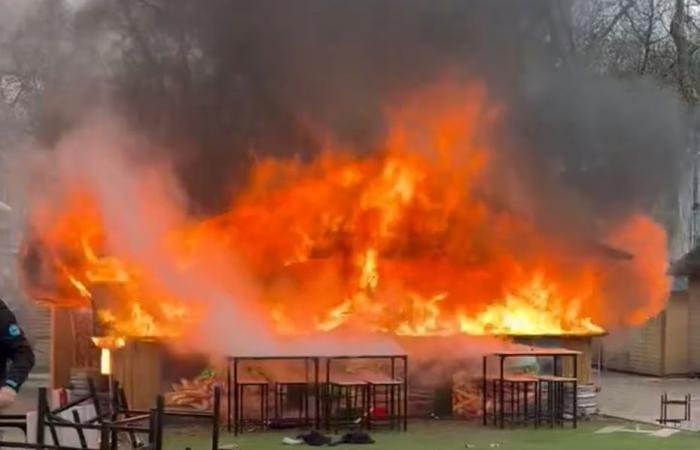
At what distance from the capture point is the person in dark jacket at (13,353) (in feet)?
17.0

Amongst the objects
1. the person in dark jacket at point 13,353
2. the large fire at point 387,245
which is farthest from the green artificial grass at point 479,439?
the person in dark jacket at point 13,353

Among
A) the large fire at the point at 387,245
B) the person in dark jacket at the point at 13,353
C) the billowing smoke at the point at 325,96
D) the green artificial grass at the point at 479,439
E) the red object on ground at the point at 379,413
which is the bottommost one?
the green artificial grass at the point at 479,439

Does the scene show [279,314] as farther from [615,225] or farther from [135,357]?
[615,225]

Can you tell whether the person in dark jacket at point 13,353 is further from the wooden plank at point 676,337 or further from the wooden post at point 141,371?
the wooden plank at point 676,337

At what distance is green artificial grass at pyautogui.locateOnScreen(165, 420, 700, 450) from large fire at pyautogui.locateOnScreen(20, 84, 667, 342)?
1.87 m

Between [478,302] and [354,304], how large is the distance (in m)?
1.52

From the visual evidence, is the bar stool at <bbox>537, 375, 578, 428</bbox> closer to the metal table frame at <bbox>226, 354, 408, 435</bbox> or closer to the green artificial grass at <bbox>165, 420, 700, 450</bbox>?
the green artificial grass at <bbox>165, 420, 700, 450</bbox>

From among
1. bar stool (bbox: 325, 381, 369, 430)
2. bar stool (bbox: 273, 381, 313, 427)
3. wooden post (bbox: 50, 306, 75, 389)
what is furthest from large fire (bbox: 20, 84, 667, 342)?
bar stool (bbox: 325, 381, 369, 430)

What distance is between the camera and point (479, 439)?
39.7 ft

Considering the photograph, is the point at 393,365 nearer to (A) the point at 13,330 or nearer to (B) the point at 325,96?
(B) the point at 325,96

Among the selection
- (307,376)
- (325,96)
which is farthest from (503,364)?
(325,96)

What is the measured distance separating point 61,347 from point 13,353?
1022cm

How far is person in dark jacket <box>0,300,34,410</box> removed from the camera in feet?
17.0

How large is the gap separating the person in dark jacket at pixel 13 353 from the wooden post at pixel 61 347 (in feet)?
32.9
